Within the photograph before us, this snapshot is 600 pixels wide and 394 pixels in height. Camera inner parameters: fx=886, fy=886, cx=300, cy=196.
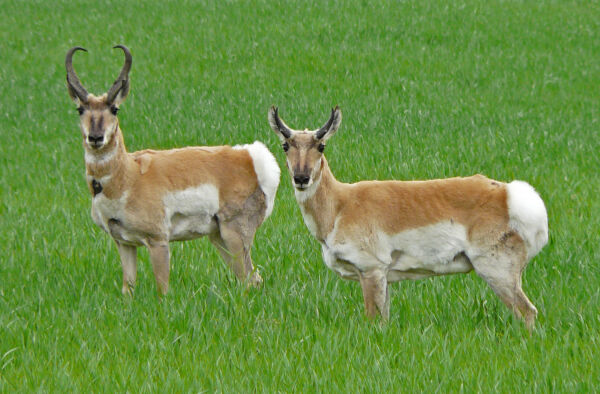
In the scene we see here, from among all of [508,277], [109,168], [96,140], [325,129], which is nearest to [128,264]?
[109,168]

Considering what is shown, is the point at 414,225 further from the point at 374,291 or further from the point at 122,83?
the point at 122,83

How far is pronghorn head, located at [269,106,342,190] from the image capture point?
5930 mm

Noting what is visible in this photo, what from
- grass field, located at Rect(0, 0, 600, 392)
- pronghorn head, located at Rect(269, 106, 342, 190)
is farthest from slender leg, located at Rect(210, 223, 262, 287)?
pronghorn head, located at Rect(269, 106, 342, 190)

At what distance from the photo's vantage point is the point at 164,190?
6.96m

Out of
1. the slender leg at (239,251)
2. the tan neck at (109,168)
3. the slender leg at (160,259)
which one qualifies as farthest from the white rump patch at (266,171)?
the tan neck at (109,168)

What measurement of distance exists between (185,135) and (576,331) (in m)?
8.66

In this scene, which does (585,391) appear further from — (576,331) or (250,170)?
(250,170)

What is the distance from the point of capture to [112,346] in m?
5.90

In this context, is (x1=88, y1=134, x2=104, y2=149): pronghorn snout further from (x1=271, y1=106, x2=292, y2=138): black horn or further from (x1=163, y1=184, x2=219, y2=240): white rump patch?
(x1=271, y1=106, x2=292, y2=138): black horn

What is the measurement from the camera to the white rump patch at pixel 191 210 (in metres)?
6.98

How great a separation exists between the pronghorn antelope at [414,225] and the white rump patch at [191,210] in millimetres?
1110

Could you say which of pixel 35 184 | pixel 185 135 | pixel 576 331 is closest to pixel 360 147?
pixel 185 135

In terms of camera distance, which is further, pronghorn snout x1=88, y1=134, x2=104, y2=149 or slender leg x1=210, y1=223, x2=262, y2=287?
slender leg x1=210, y1=223, x2=262, y2=287

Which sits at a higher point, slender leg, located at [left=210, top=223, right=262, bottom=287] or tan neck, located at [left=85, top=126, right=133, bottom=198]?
tan neck, located at [left=85, top=126, right=133, bottom=198]
